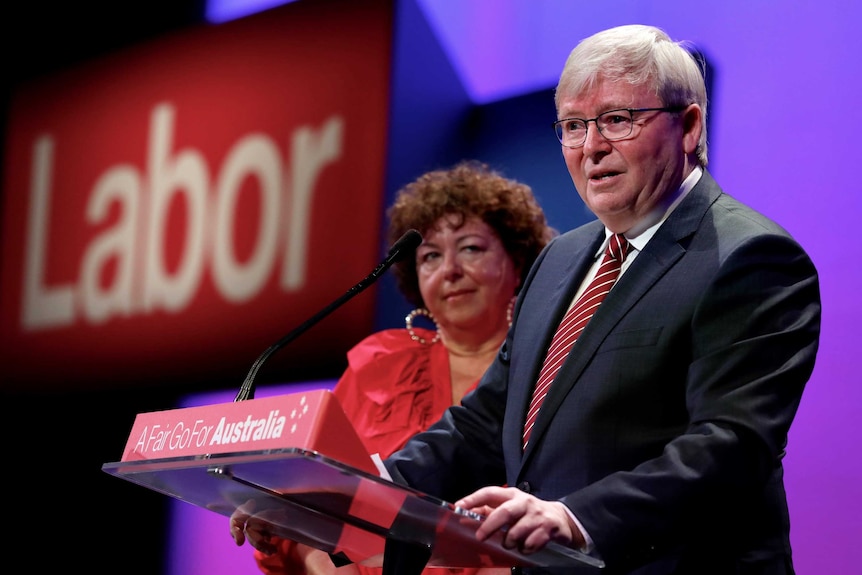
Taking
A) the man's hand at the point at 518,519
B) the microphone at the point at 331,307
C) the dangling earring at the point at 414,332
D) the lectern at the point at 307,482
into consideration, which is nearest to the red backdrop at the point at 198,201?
the dangling earring at the point at 414,332

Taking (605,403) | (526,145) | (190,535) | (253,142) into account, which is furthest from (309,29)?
(605,403)

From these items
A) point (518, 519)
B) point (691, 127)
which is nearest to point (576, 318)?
point (691, 127)

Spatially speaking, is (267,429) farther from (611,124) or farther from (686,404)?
(611,124)

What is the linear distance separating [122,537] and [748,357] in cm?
309

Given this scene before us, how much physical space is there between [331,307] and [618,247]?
18.9 inches

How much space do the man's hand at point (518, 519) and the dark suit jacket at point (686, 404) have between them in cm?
7

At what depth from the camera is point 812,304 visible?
1.56 metres

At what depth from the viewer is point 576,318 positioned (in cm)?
178

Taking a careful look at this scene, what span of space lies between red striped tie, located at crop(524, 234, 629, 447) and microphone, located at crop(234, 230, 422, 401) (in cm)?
29

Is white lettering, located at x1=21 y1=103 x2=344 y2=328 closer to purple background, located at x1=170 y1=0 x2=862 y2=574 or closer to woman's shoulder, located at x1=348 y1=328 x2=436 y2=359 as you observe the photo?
woman's shoulder, located at x1=348 y1=328 x2=436 y2=359

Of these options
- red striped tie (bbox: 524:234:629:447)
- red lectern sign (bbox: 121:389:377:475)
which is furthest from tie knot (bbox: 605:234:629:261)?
red lectern sign (bbox: 121:389:377:475)

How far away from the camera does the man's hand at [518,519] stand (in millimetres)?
Answer: 1294

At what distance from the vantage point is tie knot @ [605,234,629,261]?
1.81 m

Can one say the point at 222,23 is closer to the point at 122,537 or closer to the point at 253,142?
the point at 253,142
